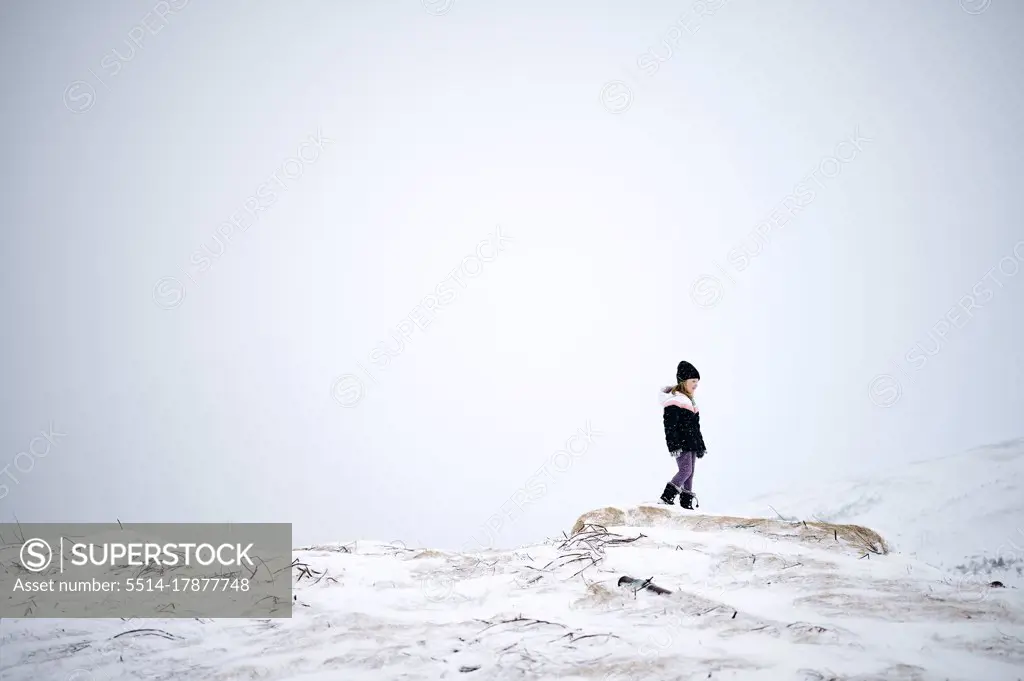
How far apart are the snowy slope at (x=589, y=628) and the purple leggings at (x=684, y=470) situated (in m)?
2.64

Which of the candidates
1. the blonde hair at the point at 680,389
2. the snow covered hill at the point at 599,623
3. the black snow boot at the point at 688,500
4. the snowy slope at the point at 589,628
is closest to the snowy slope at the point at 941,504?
the black snow boot at the point at 688,500

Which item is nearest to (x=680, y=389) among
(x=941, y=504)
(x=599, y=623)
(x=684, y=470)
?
(x=684, y=470)

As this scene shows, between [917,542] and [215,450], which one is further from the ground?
[215,450]

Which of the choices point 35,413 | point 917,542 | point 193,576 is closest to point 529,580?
point 193,576

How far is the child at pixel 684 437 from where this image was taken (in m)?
10.3

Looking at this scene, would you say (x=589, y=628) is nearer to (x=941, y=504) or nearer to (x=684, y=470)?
(x=684, y=470)

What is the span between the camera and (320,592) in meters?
6.57

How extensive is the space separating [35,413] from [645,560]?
10785 centimetres

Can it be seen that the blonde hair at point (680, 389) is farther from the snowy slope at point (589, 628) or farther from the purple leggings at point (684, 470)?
the snowy slope at point (589, 628)

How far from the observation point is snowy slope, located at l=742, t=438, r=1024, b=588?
44.3 ft

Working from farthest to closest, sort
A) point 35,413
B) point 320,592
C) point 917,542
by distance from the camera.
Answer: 1. point 35,413
2. point 917,542
3. point 320,592

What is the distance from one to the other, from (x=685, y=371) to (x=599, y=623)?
5.72m

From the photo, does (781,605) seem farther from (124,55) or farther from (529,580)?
(124,55)

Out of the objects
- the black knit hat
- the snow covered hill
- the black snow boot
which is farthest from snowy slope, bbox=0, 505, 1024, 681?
the black knit hat
